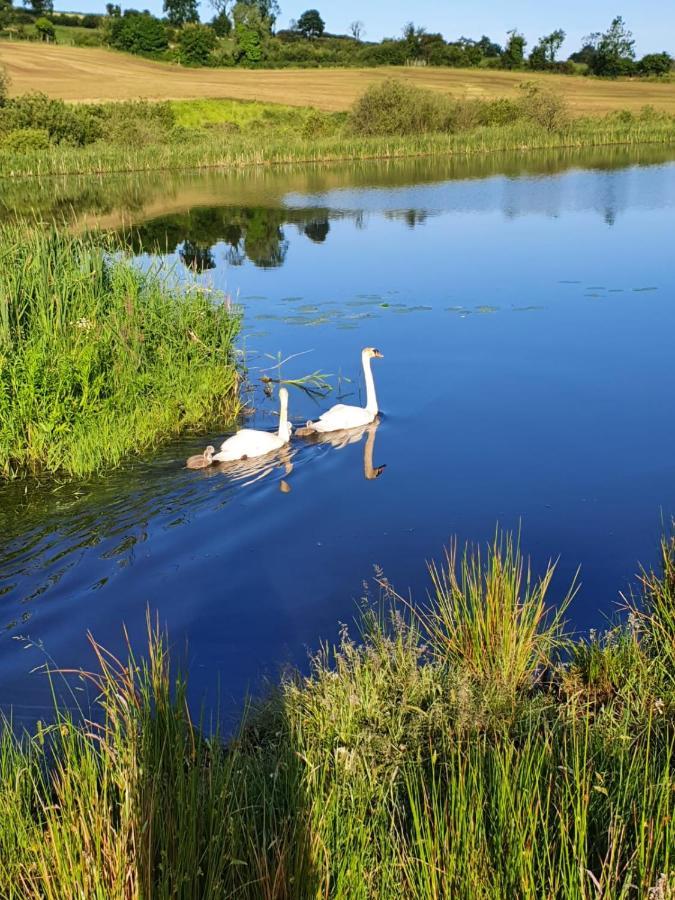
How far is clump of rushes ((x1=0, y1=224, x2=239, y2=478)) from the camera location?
959cm

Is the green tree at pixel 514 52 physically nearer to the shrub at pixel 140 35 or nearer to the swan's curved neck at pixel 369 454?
the shrub at pixel 140 35

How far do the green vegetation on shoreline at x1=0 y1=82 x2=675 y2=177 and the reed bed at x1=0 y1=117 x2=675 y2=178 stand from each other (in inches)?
2.0

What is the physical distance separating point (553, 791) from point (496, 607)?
156cm

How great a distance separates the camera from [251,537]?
27.7ft

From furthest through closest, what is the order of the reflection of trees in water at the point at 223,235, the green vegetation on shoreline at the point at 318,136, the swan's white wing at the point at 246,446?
the green vegetation on shoreline at the point at 318,136, the reflection of trees in water at the point at 223,235, the swan's white wing at the point at 246,446

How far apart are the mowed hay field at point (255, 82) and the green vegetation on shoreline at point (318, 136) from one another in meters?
12.3

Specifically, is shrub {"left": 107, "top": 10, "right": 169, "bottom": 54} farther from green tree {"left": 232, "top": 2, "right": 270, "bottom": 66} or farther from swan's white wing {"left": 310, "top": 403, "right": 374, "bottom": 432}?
swan's white wing {"left": 310, "top": 403, "right": 374, "bottom": 432}

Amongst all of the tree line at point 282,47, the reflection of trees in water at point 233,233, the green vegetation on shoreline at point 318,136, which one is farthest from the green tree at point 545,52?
the reflection of trees in water at point 233,233

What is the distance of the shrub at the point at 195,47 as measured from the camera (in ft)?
315

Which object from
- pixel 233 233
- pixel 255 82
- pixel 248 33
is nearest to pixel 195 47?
pixel 248 33

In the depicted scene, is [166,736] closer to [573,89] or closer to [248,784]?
[248,784]

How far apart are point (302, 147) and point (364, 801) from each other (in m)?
45.7

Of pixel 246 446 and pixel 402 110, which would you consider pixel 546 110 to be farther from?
pixel 246 446

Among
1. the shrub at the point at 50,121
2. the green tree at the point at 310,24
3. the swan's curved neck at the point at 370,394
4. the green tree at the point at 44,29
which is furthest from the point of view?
the green tree at the point at 310,24
